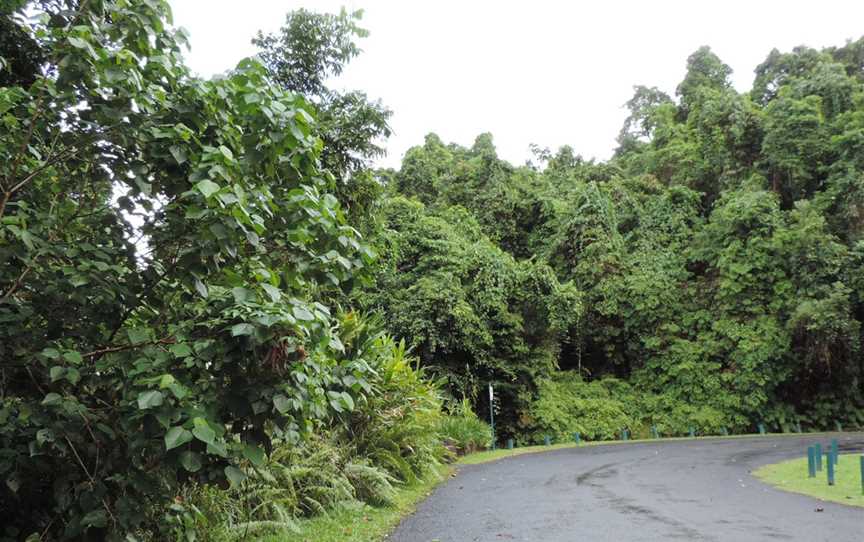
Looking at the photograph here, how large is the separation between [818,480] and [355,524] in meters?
8.40

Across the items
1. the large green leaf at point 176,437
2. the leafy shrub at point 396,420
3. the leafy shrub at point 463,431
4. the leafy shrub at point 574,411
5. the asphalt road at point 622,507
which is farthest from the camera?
the leafy shrub at point 574,411

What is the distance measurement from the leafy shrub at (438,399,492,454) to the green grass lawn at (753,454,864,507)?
7331 millimetres

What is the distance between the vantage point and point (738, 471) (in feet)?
42.8

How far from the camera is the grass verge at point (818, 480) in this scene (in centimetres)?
958

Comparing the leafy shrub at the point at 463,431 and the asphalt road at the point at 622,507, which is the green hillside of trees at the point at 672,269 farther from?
the asphalt road at the point at 622,507

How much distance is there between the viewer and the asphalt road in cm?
715

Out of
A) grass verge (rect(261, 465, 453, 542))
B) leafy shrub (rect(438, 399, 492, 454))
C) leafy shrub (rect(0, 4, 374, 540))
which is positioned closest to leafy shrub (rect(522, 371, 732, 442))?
leafy shrub (rect(438, 399, 492, 454))

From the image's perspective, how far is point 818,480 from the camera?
11281 millimetres

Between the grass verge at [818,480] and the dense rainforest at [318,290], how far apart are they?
20.7 ft

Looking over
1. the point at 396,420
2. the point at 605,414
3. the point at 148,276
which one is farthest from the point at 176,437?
the point at 605,414

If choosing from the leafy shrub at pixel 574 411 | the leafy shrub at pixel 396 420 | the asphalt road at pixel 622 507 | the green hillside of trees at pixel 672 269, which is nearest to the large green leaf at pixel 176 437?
the asphalt road at pixel 622 507

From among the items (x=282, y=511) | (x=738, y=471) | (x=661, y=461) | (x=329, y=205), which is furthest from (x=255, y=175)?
(x=661, y=461)

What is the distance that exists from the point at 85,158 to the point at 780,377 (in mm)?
26912

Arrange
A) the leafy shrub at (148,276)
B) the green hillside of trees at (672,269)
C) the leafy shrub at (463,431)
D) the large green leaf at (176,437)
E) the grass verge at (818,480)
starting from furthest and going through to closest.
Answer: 1. the green hillside of trees at (672,269)
2. the leafy shrub at (463,431)
3. the grass verge at (818,480)
4. the leafy shrub at (148,276)
5. the large green leaf at (176,437)
